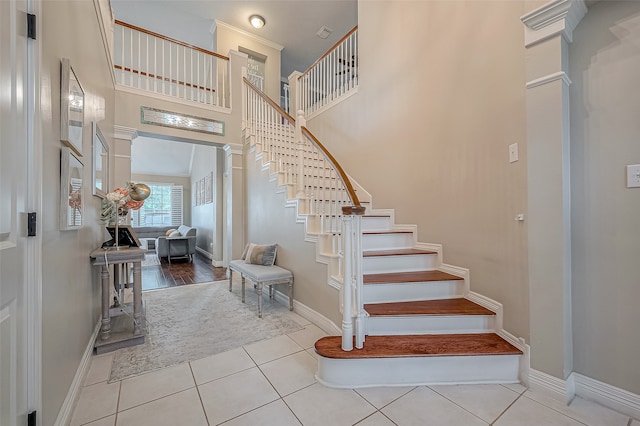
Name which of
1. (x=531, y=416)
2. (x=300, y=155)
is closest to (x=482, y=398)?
(x=531, y=416)

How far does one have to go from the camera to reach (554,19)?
1612 mm

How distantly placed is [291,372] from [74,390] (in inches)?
51.2

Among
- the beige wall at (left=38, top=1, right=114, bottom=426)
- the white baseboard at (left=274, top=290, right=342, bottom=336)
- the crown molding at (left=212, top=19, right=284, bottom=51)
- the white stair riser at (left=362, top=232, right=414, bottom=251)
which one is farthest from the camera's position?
the crown molding at (left=212, top=19, right=284, bottom=51)

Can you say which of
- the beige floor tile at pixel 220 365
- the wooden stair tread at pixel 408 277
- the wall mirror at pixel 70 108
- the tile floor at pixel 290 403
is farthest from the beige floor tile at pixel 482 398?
the wall mirror at pixel 70 108

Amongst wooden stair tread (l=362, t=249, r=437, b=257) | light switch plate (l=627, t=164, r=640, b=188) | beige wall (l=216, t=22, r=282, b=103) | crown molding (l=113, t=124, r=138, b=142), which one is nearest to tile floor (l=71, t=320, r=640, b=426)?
wooden stair tread (l=362, t=249, r=437, b=257)

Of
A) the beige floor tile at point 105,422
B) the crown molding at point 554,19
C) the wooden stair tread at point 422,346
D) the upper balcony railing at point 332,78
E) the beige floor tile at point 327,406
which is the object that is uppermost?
the upper balcony railing at point 332,78

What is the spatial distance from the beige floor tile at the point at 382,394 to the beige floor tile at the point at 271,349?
0.72 m

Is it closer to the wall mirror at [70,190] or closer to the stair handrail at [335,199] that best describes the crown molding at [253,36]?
the stair handrail at [335,199]

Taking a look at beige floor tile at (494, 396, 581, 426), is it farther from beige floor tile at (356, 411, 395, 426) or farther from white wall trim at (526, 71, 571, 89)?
white wall trim at (526, 71, 571, 89)

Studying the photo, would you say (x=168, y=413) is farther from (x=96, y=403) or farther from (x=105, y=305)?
(x=105, y=305)

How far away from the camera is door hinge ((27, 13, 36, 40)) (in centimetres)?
108

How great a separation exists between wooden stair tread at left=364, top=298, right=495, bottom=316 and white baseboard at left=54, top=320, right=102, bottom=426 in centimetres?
187

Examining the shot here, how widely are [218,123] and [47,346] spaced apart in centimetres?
414

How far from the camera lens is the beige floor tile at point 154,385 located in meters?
1.64
